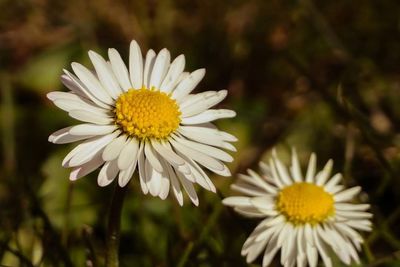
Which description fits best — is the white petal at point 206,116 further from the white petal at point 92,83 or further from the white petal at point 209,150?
the white petal at point 92,83

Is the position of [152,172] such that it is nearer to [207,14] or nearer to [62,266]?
[62,266]

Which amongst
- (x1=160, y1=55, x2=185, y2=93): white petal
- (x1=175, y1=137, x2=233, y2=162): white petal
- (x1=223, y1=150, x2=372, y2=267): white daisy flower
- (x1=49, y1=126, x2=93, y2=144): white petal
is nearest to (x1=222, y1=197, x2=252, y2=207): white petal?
(x1=223, y1=150, x2=372, y2=267): white daisy flower

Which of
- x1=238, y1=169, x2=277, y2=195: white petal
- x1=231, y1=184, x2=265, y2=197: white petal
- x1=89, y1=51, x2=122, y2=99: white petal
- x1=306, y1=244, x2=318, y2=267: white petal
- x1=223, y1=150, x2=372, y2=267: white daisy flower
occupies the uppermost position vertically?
x1=89, y1=51, x2=122, y2=99: white petal

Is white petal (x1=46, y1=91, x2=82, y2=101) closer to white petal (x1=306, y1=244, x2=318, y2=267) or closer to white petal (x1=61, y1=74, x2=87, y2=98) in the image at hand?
white petal (x1=61, y1=74, x2=87, y2=98)

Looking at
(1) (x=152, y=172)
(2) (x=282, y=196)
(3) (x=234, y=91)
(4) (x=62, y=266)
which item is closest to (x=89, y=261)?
(4) (x=62, y=266)

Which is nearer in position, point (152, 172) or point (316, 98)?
point (152, 172)

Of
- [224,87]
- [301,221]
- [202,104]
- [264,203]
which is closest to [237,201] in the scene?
[264,203]
